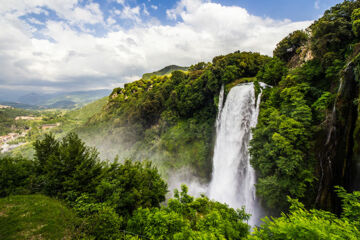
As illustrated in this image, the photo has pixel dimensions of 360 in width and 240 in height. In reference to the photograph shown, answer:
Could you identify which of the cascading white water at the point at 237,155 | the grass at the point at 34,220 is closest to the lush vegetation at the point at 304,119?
the cascading white water at the point at 237,155

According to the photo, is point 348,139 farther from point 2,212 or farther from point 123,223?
point 2,212

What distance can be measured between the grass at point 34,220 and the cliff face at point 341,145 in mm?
15244

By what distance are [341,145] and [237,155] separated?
35.0ft

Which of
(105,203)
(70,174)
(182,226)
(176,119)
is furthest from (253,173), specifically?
(176,119)

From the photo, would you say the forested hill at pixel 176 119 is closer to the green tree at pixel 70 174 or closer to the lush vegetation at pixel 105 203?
the lush vegetation at pixel 105 203

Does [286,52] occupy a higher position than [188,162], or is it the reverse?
[286,52]

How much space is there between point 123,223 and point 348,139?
1587cm

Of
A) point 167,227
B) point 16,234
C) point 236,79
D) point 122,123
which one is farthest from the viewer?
point 122,123

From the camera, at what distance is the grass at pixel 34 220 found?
625 centimetres

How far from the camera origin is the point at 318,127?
36.8 ft

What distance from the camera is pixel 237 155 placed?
19531 millimetres

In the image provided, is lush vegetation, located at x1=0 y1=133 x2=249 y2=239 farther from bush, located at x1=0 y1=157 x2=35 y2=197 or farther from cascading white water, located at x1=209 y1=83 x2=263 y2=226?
cascading white water, located at x1=209 y1=83 x2=263 y2=226

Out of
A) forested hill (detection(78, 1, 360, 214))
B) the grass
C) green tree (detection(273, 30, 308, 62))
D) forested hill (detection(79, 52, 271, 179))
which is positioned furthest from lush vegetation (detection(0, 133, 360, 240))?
green tree (detection(273, 30, 308, 62))

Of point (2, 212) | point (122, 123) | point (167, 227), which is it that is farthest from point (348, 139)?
point (122, 123)
